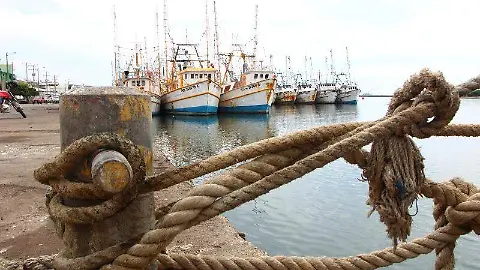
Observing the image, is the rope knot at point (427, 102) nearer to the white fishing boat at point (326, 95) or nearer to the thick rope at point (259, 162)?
the thick rope at point (259, 162)

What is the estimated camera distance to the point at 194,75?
43.8 metres

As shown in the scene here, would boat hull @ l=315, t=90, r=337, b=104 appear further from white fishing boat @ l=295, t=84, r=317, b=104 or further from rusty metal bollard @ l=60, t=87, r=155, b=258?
rusty metal bollard @ l=60, t=87, r=155, b=258

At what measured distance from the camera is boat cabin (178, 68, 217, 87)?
143 feet

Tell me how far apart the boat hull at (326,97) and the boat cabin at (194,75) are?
36823 mm

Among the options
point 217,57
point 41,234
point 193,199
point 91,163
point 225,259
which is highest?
point 217,57

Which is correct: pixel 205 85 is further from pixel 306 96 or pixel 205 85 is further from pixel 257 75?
pixel 306 96

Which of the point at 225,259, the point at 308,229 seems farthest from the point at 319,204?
the point at 225,259

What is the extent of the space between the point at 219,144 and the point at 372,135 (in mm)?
18552

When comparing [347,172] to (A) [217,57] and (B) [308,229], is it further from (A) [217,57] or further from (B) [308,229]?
(A) [217,57]

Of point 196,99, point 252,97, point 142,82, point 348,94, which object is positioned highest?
point 142,82

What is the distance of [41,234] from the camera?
4.77 meters

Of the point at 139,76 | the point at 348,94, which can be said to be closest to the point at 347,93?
the point at 348,94

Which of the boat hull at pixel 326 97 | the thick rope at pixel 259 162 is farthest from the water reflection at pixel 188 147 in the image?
the boat hull at pixel 326 97

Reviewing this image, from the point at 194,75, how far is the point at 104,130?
4278 centimetres
